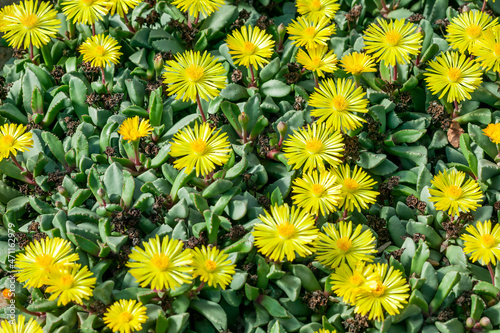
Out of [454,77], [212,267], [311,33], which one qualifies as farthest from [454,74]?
[212,267]

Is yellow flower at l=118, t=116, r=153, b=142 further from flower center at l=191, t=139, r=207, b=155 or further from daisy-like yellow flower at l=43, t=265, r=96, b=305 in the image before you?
daisy-like yellow flower at l=43, t=265, r=96, b=305

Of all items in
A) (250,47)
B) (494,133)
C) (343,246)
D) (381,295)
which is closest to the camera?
(381,295)

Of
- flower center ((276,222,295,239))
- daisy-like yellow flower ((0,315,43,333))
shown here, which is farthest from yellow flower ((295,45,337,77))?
daisy-like yellow flower ((0,315,43,333))

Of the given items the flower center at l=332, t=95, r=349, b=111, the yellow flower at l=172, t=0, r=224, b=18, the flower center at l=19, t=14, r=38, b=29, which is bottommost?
the flower center at l=332, t=95, r=349, b=111

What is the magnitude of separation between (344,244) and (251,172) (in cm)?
59

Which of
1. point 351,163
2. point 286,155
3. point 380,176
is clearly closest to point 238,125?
point 286,155

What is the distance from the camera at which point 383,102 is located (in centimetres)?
273

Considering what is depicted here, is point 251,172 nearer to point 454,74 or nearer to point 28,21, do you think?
point 454,74

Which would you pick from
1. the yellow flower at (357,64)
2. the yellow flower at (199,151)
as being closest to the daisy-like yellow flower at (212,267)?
the yellow flower at (199,151)

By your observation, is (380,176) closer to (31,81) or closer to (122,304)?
(122,304)

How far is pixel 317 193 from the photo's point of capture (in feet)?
7.41

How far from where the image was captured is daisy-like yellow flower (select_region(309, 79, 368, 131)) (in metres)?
2.47

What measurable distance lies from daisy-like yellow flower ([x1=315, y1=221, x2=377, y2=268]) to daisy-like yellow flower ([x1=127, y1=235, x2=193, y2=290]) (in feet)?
1.79

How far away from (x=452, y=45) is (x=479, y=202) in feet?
2.87
